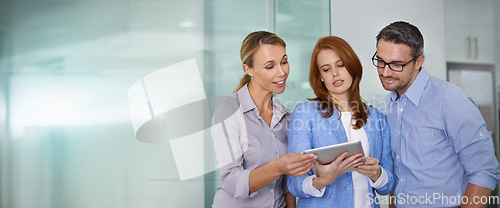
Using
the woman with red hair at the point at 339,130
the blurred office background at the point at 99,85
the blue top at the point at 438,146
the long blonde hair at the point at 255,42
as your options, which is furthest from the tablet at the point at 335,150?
the blurred office background at the point at 99,85

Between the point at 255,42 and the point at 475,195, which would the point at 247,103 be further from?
the point at 475,195

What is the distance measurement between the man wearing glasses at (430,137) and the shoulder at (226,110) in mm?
628

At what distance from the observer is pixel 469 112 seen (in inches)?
57.1

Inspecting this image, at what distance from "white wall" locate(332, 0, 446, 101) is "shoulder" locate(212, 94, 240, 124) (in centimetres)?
139

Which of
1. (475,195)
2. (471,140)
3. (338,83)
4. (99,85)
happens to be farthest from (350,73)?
(99,85)

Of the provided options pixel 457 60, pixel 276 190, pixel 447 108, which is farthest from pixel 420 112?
pixel 457 60

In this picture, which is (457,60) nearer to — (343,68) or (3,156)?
(343,68)

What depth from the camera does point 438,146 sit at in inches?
59.0

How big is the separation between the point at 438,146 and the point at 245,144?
30.4 inches

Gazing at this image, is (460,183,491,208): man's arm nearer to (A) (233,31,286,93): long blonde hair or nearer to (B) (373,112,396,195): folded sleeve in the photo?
(B) (373,112,396,195): folded sleeve

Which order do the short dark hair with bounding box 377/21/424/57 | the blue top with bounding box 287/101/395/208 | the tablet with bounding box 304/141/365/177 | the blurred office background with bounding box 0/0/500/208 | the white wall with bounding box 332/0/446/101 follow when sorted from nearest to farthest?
the tablet with bounding box 304/141/365/177, the blue top with bounding box 287/101/395/208, the short dark hair with bounding box 377/21/424/57, the blurred office background with bounding box 0/0/500/208, the white wall with bounding box 332/0/446/101

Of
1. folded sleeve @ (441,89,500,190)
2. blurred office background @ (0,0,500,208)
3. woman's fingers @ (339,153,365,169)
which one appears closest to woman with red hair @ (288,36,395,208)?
woman's fingers @ (339,153,365,169)

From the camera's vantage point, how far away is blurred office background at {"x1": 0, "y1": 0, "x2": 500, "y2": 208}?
6.37 ft

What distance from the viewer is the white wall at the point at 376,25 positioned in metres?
2.79
